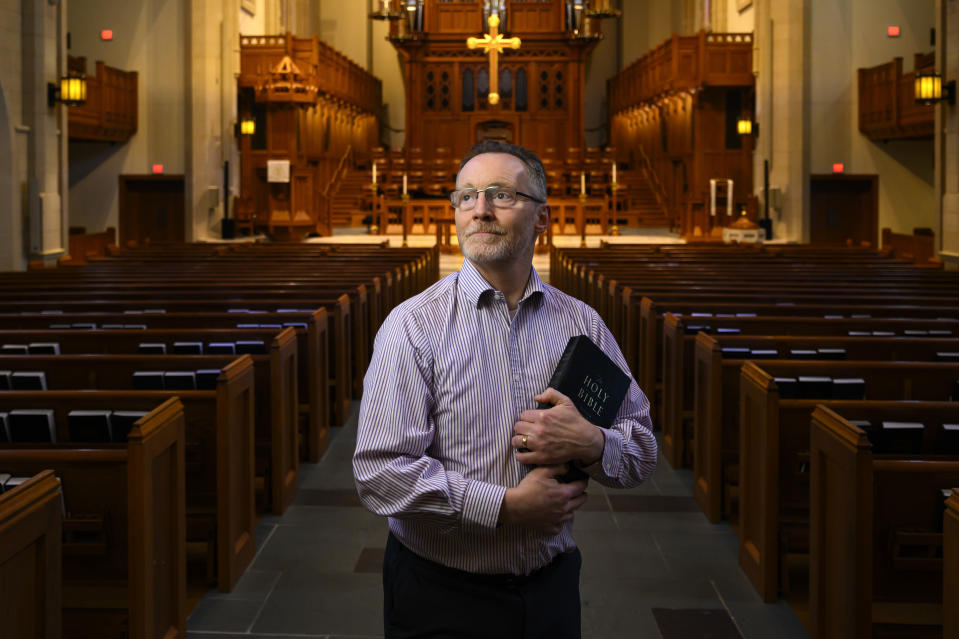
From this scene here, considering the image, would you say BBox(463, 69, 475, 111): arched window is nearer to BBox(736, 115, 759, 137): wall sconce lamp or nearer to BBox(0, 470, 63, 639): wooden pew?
BBox(736, 115, 759, 137): wall sconce lamp

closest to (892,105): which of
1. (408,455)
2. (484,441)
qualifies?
(484,441)

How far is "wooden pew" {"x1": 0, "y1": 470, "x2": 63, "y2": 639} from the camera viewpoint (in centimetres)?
224

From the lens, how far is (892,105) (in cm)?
1568

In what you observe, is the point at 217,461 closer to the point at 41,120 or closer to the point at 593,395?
A: the point at 593,395

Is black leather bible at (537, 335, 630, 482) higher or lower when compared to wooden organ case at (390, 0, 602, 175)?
lower

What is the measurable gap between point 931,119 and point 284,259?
9.78m

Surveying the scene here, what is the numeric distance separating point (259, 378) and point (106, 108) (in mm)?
12946

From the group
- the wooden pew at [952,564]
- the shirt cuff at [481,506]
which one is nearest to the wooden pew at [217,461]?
the shirt cuff at [481,506]

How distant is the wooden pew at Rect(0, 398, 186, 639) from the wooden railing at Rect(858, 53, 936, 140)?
13867 mm

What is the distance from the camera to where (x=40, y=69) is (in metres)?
12.1

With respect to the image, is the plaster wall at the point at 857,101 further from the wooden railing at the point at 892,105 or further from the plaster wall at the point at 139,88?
the plaster wall at the point at 139,88

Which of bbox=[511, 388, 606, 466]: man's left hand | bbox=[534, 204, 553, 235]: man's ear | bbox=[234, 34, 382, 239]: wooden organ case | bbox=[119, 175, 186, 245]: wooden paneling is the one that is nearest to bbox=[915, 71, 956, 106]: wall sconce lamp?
bbox=[234, 34, 382, 239]: wooden organ case

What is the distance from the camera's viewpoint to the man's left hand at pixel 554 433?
1880 millimetres

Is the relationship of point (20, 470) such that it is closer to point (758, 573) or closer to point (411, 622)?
point (411, 622)
